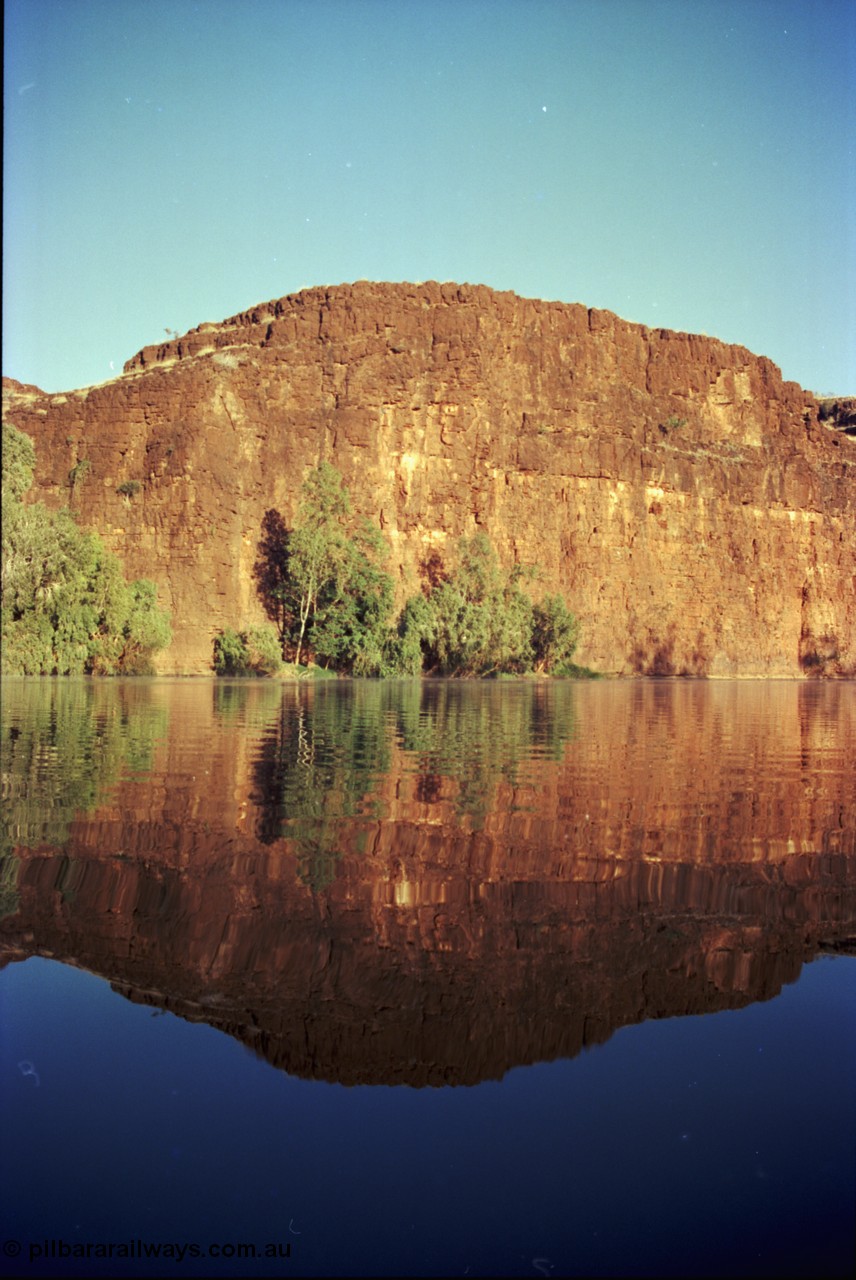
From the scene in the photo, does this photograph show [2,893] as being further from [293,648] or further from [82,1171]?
[293,648]

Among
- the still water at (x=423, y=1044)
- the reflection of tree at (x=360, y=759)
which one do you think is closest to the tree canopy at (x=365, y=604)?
the reflection of tree at (x=360, y=759)

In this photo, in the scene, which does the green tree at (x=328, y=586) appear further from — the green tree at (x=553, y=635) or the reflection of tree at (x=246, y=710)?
the reflection of tree at (x=246, y=710)

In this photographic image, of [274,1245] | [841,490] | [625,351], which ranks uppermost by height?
[625,351]

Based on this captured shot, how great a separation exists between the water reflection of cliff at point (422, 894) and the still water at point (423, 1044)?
0.02m

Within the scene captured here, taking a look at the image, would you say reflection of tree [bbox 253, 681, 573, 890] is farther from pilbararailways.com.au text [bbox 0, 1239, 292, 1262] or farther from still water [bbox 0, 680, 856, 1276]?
pilbararailways.com.au text [bbox 0, 1239, 292, 1262]

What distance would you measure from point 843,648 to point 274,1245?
93.1 m

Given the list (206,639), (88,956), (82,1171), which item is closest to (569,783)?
(88,956)

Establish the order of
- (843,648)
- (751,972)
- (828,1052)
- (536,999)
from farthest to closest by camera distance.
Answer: (843,648) < (751,972) < (536,999) < (828,1052)

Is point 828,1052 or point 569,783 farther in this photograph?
point 569,783

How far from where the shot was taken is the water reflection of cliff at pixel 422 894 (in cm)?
351

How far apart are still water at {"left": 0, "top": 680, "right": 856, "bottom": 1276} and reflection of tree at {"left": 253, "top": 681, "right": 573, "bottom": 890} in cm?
14

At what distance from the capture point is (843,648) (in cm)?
8844

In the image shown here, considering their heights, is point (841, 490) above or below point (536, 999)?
above

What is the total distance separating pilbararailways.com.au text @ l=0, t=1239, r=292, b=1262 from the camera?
2332mm
